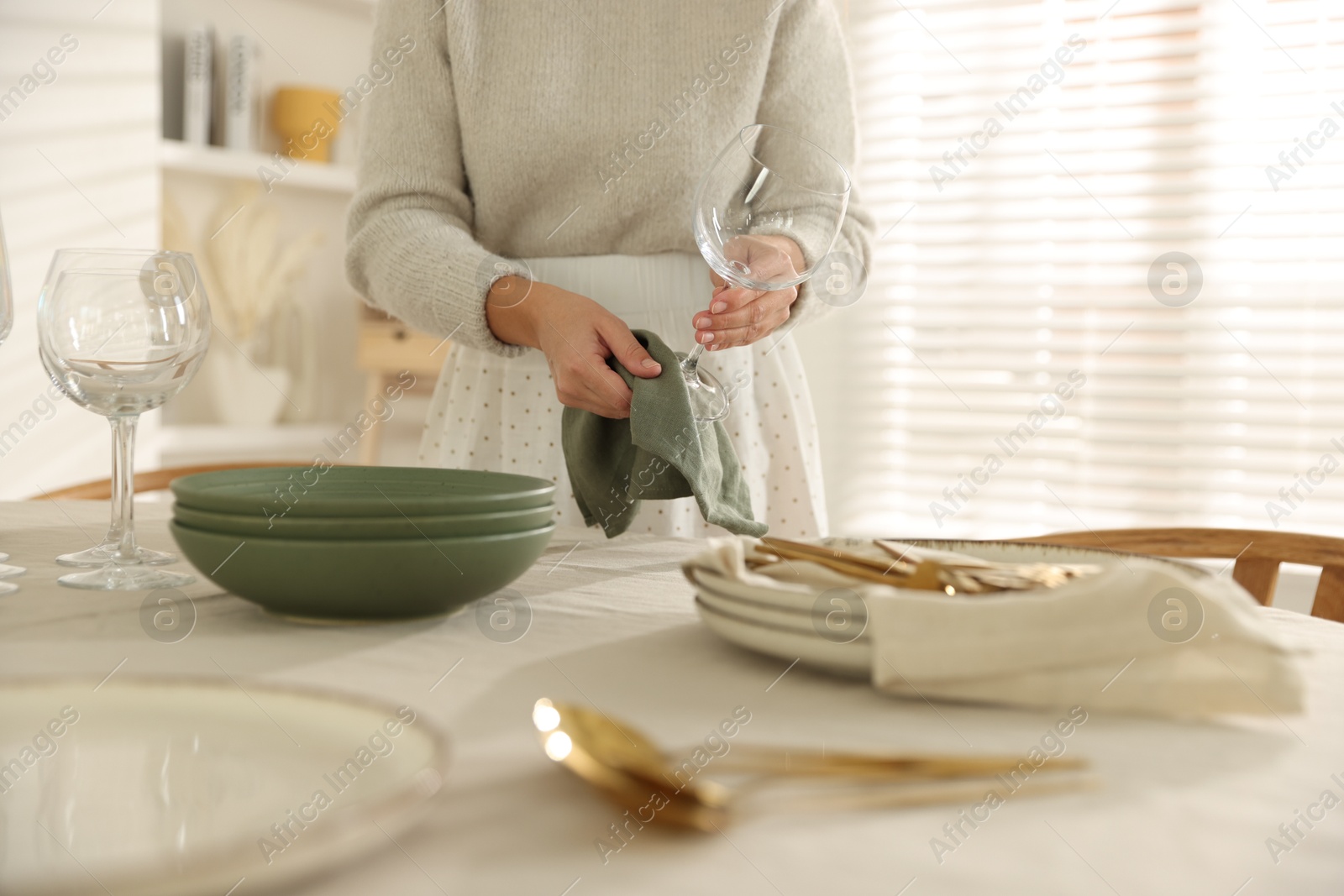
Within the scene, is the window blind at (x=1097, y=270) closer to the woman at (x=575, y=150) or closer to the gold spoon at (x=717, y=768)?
the woman at (x=575, y=150)

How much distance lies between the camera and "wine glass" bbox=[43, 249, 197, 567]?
676 millimetres

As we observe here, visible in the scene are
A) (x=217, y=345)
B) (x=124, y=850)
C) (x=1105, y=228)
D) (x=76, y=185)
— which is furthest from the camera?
(x=217, y=345)

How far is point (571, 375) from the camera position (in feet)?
3.06

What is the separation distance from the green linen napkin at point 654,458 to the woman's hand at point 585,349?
12mm

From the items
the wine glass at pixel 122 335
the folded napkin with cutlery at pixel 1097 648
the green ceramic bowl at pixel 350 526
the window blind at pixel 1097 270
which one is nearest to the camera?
the folded napkin with cutlery at pixel 1097 648

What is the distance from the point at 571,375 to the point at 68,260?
15.1 inches

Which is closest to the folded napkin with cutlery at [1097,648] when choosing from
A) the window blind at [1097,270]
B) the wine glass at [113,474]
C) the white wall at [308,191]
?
the wine glass at [113,474]

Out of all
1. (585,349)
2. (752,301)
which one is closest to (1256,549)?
(752,301)

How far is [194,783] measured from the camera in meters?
0.35

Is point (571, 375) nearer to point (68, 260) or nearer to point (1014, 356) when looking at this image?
point (68, 260)

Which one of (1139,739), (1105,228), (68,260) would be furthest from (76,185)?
(1139,739)

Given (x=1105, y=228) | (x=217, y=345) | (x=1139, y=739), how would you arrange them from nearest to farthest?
(x=1139, y=739) → (x=1105, y=228) → (x=217, y=345)

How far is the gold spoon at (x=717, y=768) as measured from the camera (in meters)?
0.33

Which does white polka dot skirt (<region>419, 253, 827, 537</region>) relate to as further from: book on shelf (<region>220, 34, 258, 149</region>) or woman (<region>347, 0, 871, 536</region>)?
book on shelf (<region>220, 34, 258, 149</region>)
